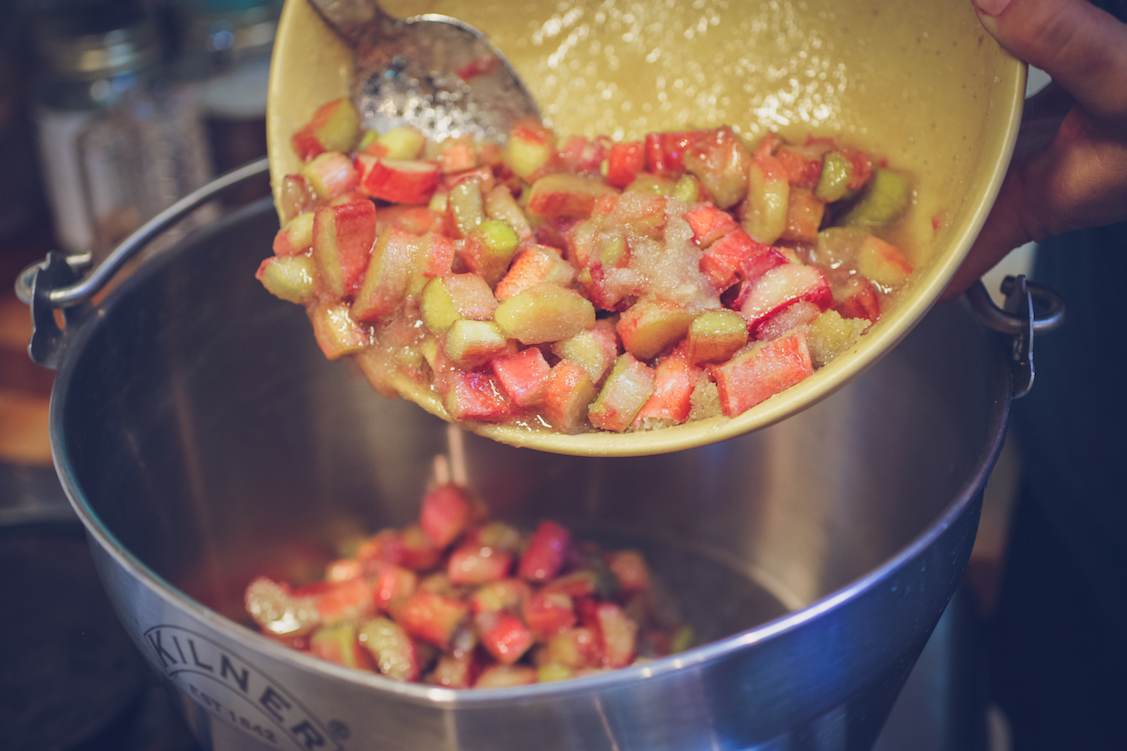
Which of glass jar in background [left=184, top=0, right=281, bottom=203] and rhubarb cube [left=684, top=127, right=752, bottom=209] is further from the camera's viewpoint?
glass jar in background [left=184, top=0, right=281, bottom=203]

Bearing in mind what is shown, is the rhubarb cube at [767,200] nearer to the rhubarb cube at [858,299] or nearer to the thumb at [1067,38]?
the rhubarb cube at [858,299]

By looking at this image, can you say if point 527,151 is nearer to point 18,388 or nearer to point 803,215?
point 803,215

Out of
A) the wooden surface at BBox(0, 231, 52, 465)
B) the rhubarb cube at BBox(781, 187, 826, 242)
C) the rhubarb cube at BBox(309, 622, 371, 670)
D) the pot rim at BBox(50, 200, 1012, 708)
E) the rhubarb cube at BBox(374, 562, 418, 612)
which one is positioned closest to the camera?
the pot rim at BBox(50, 200, 1012, 708)

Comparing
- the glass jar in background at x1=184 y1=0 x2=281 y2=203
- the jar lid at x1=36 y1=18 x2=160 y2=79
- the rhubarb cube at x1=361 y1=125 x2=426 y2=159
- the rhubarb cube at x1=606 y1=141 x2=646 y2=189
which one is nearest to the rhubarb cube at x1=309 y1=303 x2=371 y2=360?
the rhubarb cube at x1=361 y1=125 x2=426 y2=159

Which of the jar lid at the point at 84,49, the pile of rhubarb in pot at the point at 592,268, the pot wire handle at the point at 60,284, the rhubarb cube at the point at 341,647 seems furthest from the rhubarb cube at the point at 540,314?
the jar lid at the point at 84,49

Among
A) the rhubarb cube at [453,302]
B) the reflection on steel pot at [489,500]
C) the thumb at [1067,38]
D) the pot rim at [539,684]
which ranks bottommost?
the reflection on steel pot at [489,500]

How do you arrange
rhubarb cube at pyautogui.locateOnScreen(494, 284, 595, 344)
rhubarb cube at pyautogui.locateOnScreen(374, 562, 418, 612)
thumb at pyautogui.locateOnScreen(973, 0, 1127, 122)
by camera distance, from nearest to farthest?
thumb at pyautogui.locateOnScreen(973, 0, 1127, 122) < rhubarb cube at pyautogui.locateOnScreen(494, 284, 595, 344) < rhubarb cube at pyautogui.locateOnScreen(374, 562, 418, 612)

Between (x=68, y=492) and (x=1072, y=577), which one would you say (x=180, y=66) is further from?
(x=1072, y=577)

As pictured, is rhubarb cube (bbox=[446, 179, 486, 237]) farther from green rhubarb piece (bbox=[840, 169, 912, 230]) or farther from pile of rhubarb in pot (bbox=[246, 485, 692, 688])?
pile of rhubarb in pot (bbox=[246, 485, 692, 688])

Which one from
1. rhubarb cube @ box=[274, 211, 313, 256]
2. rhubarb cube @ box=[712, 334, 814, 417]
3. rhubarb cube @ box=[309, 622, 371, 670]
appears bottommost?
rhubarb cube @ box=[309, 622, 371, 670]
